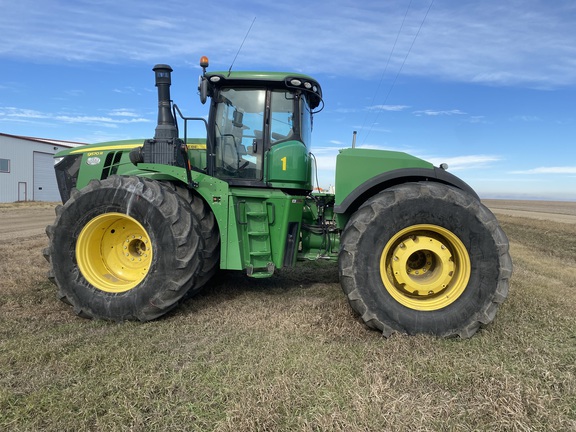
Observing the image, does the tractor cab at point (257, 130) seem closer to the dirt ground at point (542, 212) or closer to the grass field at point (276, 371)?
the grass field at point (276, 371)

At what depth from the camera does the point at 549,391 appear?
8.62ft

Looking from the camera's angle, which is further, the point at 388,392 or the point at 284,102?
the point at 284,102

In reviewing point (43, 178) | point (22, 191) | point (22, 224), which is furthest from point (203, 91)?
point (43, 178)

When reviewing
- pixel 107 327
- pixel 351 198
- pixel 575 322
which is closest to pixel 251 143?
pixel 351 198

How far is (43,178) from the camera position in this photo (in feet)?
118

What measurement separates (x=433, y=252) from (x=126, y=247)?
3207mm

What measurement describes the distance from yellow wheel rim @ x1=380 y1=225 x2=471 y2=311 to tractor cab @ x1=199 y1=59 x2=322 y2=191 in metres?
1.46

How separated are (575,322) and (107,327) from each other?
4.60 metres

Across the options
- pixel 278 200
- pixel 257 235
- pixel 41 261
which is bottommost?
pixel 41 261

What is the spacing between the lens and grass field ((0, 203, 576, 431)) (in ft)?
7.63

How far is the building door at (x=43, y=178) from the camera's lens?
3509cm

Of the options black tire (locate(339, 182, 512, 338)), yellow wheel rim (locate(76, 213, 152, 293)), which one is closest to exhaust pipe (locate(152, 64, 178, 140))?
yellow wheel rim (locate(76, 213, 152, 293))

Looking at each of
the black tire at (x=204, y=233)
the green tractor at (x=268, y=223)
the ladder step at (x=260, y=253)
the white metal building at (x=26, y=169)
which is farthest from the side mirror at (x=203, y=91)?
the white metal building at (x=26, y=169)

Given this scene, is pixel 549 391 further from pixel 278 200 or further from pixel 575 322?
pixel 278 200
